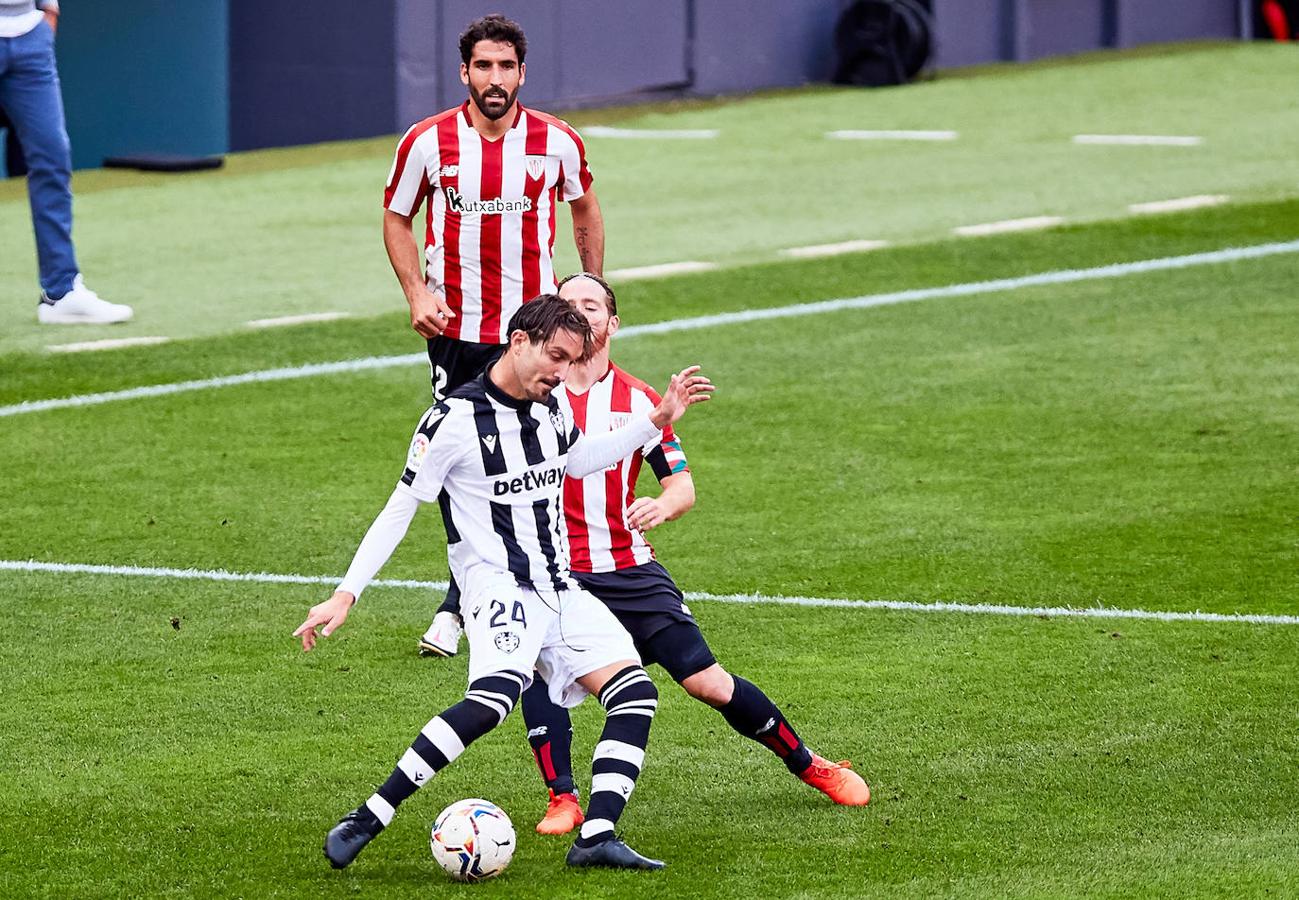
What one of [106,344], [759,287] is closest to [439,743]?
[106,344]

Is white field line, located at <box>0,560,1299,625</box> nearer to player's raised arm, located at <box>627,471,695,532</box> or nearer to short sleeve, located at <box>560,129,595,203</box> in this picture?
short sleeve, located at <box>560,129,595,203</box>

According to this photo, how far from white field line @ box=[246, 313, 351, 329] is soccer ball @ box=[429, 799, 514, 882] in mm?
7765

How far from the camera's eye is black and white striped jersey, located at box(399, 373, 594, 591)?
19.1ft

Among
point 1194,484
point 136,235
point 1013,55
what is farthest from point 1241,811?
point 1013,55

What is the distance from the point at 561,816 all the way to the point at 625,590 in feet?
2.10

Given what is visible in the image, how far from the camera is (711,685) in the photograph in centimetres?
612

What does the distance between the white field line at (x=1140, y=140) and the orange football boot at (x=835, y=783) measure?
14.3 metres

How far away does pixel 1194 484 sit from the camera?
32.2ft

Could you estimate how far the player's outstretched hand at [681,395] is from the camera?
5785mm

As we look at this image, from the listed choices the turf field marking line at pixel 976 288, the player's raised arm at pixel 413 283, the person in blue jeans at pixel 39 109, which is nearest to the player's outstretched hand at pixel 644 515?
the player's raised arm at pixel 413 283

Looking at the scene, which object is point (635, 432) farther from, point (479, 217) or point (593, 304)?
point (479, 217)

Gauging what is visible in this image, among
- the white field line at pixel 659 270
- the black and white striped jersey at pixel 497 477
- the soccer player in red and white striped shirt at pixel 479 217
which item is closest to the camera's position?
the black and white striped jersey at pixel 497 477

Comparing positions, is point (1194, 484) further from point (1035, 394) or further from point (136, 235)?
point (136, 235)

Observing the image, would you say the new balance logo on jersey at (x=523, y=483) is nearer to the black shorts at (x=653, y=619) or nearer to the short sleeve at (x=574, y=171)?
the black shorts at (x=653, y=619)
